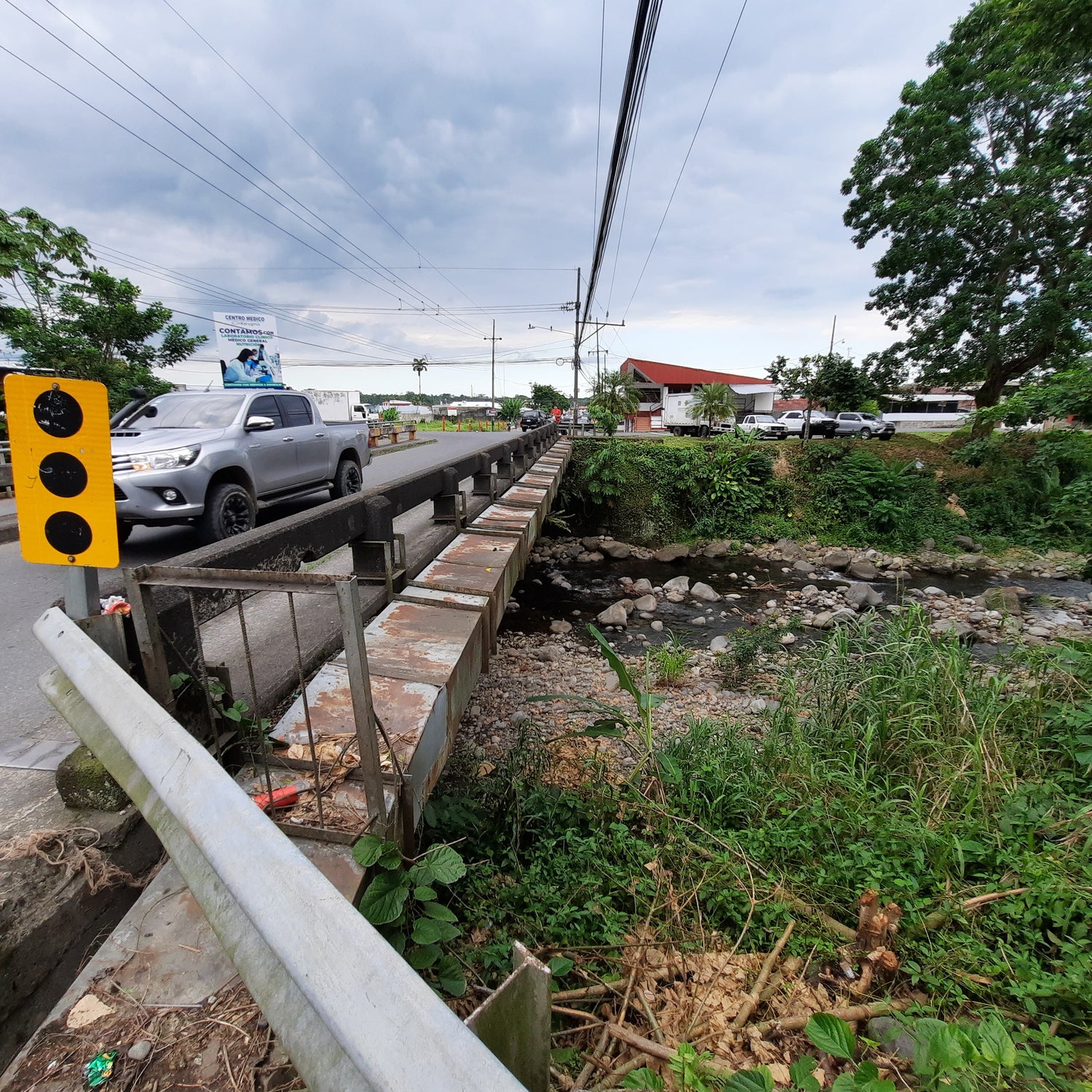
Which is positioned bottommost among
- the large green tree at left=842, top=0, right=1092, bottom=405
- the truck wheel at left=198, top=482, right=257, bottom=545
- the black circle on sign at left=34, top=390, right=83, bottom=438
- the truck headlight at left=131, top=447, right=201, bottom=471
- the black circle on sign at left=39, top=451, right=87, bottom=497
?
the truck wheel at left=198, top=482, right=257, bottom=545

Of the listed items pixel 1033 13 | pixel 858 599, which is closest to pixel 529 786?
pixel 1033 13

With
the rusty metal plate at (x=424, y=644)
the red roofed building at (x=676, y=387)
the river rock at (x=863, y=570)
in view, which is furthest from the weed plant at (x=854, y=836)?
the red roofed building at (x=676, y=387)

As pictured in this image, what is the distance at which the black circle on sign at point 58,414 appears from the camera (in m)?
1.73

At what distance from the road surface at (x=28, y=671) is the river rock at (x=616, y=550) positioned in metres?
9.96

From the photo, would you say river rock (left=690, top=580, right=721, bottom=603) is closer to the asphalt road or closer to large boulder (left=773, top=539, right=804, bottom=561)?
large boulder (left=773, top=539, right=804, bottom=561)

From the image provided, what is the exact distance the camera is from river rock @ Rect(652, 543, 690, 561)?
47.0 ft

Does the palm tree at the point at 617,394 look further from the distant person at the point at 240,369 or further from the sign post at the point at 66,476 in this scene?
the sign post at the point at 66,476

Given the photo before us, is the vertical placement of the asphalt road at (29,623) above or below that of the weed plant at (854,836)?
above

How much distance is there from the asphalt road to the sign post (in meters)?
1.13

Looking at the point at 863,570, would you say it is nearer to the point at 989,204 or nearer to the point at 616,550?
the point at 616,550

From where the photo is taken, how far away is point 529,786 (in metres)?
3.54

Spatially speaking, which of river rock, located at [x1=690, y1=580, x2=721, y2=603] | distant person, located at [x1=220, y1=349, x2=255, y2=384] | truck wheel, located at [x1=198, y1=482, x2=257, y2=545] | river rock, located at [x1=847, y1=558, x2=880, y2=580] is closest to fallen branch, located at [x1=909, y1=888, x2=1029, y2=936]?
truck wheel, located at [x1=198, y1=482, x2=257, y2=545]

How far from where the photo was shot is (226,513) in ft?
18.0

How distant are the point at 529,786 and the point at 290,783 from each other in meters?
1.86
